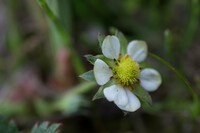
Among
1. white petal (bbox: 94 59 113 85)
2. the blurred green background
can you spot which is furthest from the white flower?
the blurred green background

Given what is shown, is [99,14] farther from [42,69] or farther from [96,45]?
[42,69]

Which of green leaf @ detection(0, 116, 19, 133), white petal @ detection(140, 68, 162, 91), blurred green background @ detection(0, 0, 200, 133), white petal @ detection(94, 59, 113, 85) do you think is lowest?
blurred green background @ detection(0, 0, 200, 133)

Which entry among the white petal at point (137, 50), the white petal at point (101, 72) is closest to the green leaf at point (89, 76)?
the white petal at point (101, 72)

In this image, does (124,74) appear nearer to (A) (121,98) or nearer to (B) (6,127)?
(A) (121,98)

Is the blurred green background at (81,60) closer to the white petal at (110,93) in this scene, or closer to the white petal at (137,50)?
the white petal at (137,50)

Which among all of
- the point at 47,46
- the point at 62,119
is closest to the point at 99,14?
the point at 47,46

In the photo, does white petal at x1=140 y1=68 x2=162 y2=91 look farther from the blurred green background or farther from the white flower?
the blurred green background

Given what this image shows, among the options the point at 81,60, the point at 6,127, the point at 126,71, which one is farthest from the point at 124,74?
the point at 81,60
